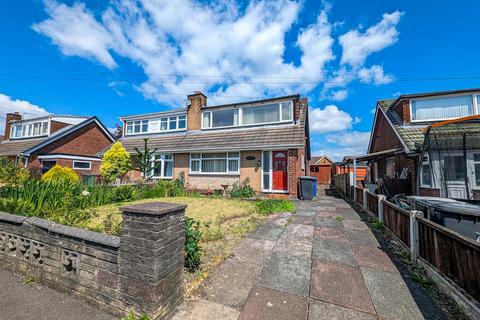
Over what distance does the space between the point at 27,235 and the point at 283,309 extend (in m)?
3.93

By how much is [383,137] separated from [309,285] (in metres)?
15.1

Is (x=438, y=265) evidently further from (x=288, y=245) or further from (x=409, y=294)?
(x=288, y=245)

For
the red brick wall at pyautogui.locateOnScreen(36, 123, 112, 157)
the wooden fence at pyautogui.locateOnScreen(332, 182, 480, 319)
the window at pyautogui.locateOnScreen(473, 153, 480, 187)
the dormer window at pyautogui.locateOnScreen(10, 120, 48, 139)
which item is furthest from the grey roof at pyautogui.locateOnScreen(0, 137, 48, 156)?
the window at pyautogui.locateOnScreen(473, 153, 480, 187)

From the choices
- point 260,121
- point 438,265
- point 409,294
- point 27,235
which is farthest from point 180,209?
point 260,121

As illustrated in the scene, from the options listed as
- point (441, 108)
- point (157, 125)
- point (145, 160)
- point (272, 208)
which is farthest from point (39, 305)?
point (441, 108)

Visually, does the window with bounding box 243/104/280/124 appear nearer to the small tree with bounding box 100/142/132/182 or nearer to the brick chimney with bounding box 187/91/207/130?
the brick chimney with bounding box 187/91/207/130

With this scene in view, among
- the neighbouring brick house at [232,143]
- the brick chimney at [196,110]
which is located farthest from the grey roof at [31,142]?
the brick chimney at [196,110]

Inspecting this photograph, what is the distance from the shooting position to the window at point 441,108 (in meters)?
10.8

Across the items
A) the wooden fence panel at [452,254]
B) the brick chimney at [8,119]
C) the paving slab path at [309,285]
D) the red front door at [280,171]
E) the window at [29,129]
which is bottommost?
the paving slab path at [309,285]

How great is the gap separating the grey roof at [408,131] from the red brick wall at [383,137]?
0.49 m

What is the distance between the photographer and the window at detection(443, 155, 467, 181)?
7586mm

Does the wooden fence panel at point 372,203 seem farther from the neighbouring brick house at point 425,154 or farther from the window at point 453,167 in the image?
the window at point 453,167

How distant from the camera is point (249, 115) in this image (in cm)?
1357

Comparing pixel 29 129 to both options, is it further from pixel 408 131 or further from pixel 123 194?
pixel 408 131
